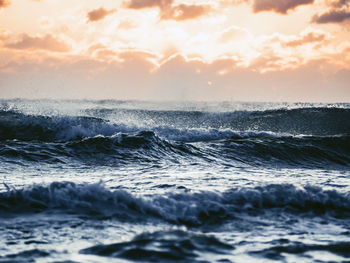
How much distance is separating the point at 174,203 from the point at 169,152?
Result: 16.0ft

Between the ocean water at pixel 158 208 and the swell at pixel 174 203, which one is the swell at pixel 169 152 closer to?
the ocean water at pixel 158 208

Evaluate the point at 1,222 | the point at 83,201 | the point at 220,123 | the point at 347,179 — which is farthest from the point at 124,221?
the point at 220,123

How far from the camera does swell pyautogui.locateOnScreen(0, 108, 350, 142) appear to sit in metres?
13.1

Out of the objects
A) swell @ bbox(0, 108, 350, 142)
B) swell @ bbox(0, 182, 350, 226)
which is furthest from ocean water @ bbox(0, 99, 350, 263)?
swell @ bbox(0, 108, 350, 142)

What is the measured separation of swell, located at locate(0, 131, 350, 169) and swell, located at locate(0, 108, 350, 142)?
2.79 metres

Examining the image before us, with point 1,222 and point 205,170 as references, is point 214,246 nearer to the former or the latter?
point 1,222

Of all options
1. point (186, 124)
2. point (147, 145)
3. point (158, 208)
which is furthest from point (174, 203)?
point (186, 124)

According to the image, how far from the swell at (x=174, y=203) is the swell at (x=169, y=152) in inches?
125

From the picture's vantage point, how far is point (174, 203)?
4094 mm

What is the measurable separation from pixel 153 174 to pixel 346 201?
2974mm

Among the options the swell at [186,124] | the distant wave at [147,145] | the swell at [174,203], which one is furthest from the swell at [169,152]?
the swell at [174,203]

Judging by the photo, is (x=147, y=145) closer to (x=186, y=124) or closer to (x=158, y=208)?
(x=158, y=208)

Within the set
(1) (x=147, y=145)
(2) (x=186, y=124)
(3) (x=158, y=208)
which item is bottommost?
(3) (x=158, y=208)

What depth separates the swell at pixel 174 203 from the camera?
3844 mm
